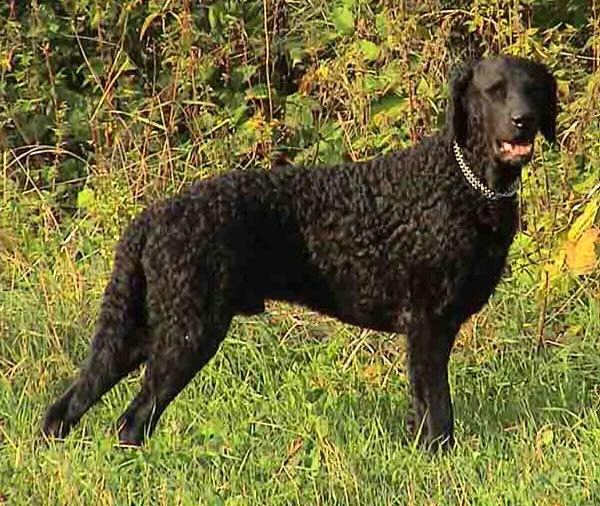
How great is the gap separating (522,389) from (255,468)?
139cm

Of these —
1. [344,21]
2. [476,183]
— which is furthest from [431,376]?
[344,21]

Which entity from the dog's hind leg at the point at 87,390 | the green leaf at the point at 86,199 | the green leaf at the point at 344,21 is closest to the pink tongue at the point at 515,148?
the dog's hind leg at the point at 87,390

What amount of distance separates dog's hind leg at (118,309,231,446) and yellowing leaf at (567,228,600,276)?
1335 mm

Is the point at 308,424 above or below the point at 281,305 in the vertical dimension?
above

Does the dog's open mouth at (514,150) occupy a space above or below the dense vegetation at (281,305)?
above

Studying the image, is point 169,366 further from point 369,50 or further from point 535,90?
point 369,50

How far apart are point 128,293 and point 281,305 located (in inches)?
61.5

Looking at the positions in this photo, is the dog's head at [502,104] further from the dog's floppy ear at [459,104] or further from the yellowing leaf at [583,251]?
the yellowing leaf at [583,251]

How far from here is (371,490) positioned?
4.33 meters

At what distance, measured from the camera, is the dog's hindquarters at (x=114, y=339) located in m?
4.81

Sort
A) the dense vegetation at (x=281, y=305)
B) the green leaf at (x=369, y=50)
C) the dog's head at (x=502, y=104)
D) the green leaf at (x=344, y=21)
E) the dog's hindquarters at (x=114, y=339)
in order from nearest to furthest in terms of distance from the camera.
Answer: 1. the dense vegetation at (x=281, y=305)
2. the dog's head at (x=502, y=104)
3. the dog's hindquarters at (x=114, y=339)
4. the green leaf at (x=369, y=50)
5. the green leaf at (x=344, y=21)

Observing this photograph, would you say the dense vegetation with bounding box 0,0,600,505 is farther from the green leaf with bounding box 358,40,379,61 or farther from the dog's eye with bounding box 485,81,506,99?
the dog's eye with bounding box 485,81,506,99

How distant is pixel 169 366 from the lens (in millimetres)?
4715

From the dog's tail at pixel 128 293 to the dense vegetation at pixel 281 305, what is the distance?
1.26 feet
